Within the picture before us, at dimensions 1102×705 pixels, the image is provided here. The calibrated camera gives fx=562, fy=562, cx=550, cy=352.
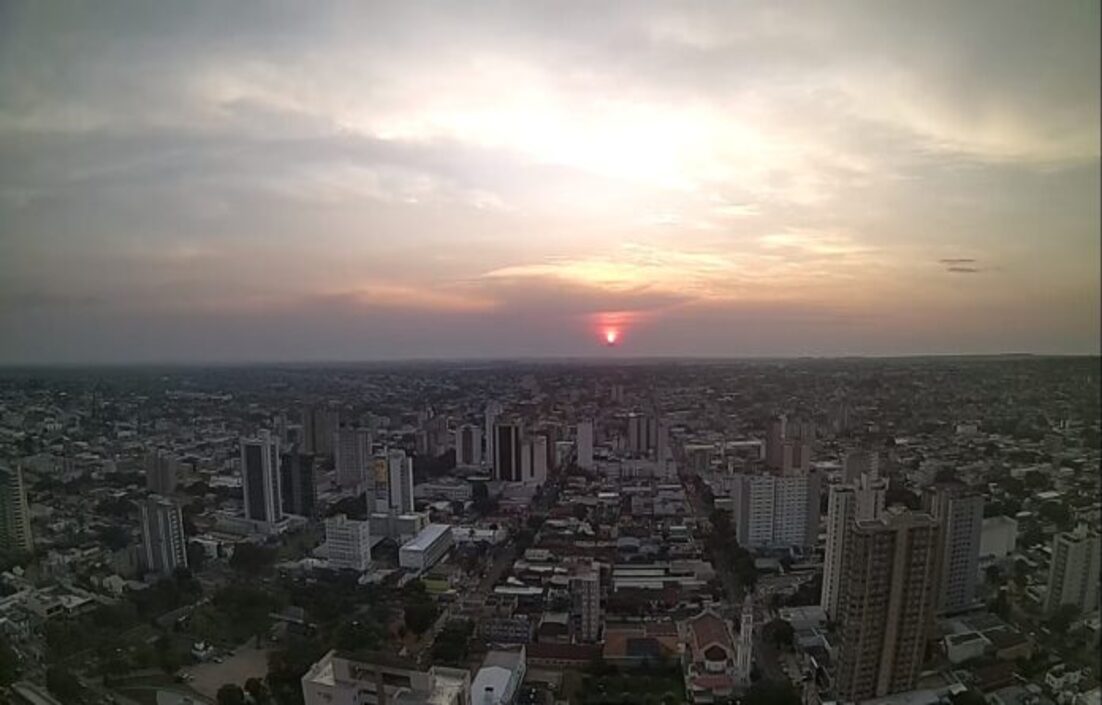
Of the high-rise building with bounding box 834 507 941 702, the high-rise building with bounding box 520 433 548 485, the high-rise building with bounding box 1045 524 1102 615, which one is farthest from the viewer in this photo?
the high-rise building with bounding box 520 433 548 485

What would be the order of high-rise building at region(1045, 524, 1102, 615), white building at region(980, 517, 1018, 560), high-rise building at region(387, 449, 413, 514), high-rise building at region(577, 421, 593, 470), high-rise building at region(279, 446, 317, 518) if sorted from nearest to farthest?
high-rise building at region(1045, 524, 1102, 615) < white building at region(980, 517, 1018, 560) < high-rise building at region(577, 421, 593, 470) < high-rise building at region(387, 449, 413, 514) < high-rise building at region(279, 446, 317, 518)

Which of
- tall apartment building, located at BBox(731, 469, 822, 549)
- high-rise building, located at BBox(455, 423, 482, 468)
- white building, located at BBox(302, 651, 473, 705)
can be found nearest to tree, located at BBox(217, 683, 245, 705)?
white building, located at BBox(302, 651, 473, 705)

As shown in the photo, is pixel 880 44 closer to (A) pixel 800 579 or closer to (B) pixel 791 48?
(B) pixel 791 48

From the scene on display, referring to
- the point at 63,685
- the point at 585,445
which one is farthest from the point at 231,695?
the point at 585,445

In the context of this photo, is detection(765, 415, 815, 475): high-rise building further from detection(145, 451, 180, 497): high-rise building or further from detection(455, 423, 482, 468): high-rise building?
detection(145, 451, 180, 497): high-rise building

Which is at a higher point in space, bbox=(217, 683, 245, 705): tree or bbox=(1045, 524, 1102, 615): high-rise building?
bbox=(1045, 524, 1102, 615): high-rise building

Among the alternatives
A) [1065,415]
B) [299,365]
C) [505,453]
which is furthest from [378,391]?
[1065,415]

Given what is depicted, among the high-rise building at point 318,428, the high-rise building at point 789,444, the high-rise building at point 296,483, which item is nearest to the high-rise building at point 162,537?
the high-rise building at point 296,483

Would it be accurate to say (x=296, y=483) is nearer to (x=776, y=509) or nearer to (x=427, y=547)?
(x=427, y=547)
